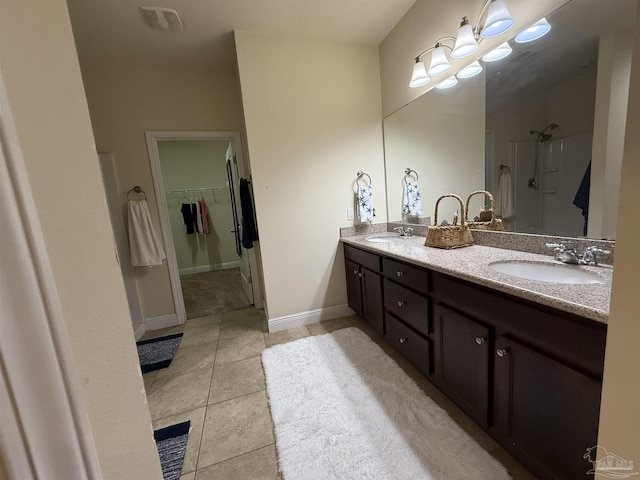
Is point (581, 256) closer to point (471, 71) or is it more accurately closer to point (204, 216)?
point (471, 71)

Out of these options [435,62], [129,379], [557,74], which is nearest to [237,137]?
[435,62]

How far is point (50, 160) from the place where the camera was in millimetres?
375

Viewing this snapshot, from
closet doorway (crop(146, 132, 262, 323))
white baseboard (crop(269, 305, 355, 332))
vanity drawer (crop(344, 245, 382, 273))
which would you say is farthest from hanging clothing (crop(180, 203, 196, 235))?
vanity drawer (crop(344, 245, 382, 273))

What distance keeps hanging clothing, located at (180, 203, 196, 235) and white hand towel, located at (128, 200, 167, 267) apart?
7.72 feet

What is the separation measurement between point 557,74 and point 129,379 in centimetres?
209

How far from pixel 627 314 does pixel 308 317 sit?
2.45 m

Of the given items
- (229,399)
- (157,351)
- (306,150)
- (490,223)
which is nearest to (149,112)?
(306,150)

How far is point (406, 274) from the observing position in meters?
1.73

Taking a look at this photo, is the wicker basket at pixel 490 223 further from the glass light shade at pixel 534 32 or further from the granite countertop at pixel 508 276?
the glass light shade at pixel 534 32

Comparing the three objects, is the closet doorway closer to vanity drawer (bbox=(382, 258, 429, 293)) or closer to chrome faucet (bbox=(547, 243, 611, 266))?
vanity drawer (bbox=(382, 258, 429, 293))

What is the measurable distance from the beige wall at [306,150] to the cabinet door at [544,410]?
1.79m

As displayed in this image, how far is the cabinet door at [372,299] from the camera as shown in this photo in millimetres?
2150

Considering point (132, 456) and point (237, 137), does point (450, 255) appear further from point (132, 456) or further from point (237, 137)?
point (237, 137)

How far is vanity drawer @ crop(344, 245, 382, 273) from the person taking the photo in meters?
2.11
